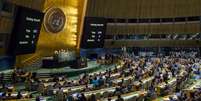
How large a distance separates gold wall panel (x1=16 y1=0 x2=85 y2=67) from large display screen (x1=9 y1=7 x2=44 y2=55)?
2592 millimetres

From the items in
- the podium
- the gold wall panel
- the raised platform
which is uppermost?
the gold wall panel

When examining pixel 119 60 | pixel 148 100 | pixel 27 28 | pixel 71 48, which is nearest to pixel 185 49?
pixel 119 60

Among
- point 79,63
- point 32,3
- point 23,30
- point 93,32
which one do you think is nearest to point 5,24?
point 23,30

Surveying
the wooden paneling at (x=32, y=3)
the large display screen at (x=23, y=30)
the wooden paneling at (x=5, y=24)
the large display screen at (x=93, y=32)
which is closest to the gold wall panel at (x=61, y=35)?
the wooden paneling at (x=32, y=3)

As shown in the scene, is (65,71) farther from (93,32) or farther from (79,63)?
(93,32)

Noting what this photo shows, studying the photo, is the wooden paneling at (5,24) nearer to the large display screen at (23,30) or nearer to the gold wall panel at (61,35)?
the large display screen at (23,30)

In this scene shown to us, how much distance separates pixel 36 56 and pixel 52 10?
15.7 feet

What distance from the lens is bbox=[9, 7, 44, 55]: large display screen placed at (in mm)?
27453

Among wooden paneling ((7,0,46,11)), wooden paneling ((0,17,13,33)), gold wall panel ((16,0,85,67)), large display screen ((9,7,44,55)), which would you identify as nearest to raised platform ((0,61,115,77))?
gold wall panel ((16,0,85,67))

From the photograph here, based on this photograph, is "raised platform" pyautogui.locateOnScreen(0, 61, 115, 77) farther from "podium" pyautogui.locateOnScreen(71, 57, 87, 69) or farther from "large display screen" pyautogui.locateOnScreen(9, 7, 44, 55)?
"large display screen" pyautogui.locateOnScreen(9, 7, 44, 55)

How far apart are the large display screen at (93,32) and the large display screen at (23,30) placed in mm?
10462

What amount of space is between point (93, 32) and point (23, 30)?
1290 cm

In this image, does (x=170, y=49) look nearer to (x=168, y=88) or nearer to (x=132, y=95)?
(x=168, y=88)

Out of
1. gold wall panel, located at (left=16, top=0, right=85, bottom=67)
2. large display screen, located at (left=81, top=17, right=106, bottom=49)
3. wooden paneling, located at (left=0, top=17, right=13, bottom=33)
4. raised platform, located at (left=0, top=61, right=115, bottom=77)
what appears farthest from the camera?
large display screen, located at (left=81, top=17, right=106, bottom=49)
